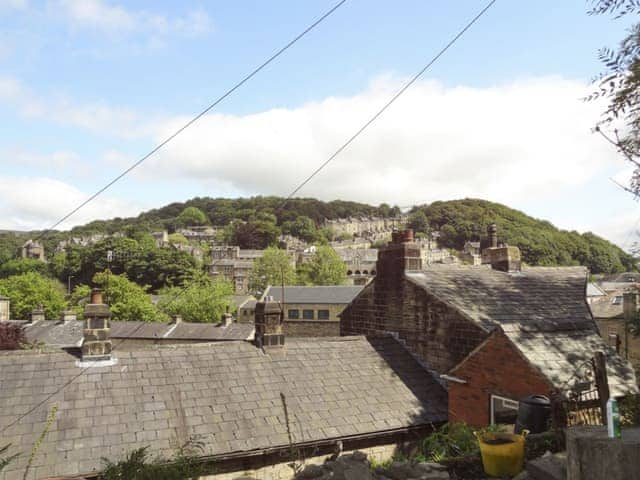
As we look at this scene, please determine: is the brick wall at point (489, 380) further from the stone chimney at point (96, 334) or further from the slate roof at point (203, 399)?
the stone chimney at point (96, 334)

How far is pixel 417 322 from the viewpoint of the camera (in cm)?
1559

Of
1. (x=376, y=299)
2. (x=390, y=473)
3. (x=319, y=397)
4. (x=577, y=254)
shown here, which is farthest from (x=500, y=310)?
(x=577, y=254)

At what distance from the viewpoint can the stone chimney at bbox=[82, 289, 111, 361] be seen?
12.3 metres

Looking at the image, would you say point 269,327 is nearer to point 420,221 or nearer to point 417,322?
point 417,322

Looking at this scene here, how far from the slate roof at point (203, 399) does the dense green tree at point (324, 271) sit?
268 ft

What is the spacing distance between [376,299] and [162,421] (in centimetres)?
893

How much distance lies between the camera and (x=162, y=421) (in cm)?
1095

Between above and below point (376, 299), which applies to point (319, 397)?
below

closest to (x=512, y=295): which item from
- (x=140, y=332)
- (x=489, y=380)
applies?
(x=489, y=380)

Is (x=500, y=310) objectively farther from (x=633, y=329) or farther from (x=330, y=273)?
(x=330, y=273)

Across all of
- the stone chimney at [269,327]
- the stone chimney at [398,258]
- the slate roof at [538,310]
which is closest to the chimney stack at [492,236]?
the slate roof at [538,310]

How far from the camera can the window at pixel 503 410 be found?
11.0 meters

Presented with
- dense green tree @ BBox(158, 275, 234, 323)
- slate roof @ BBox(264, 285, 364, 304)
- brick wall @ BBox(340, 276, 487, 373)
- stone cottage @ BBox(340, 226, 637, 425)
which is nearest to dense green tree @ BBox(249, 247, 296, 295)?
dense green tree @ BBox(158, 275, 234, 323)

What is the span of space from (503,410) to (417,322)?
4.55 meters
